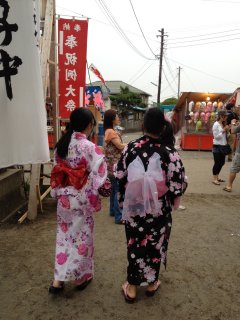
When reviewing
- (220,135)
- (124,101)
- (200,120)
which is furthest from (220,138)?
(124,101)

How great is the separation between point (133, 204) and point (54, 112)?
3413 millimetres

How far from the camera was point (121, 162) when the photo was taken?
9.46 feet

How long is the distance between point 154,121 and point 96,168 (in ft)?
2.24

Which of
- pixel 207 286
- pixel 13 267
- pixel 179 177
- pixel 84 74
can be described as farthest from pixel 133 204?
pixel 84 74

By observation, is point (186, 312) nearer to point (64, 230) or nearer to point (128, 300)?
point (128, 300)

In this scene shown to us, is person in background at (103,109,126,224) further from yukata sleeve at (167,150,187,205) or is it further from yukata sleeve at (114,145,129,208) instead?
yukata sleeve at (167,150,187,205)

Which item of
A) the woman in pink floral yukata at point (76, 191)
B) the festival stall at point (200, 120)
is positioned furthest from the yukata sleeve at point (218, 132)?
the festival stall at point (200, 120)

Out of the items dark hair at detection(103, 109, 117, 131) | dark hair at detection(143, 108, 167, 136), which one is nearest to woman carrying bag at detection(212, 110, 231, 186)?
dark hair at detection(103, 109, 117, 131)

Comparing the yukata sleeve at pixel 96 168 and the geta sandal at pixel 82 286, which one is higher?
the yukata sleeve at pixel 96 168

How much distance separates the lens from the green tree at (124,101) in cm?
3247

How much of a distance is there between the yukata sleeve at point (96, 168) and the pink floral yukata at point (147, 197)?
16cm

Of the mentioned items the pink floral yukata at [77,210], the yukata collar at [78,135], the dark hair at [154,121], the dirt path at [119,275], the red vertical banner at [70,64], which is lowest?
the dirt path at [119,275]

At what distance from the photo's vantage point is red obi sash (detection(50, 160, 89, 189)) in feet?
9.29

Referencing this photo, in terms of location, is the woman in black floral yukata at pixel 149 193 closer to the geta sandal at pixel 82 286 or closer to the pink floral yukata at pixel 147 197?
the pink floral yukata at pixel 147 197
